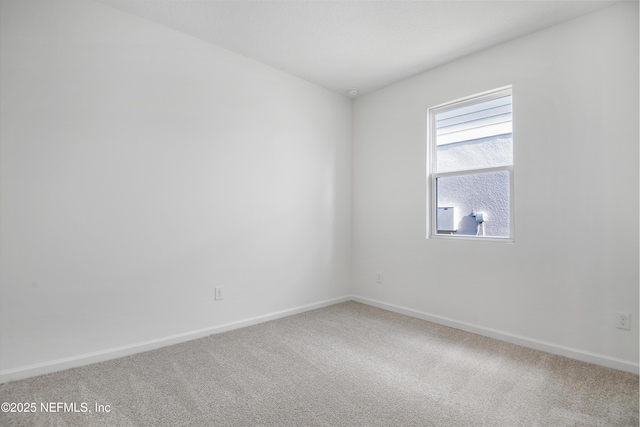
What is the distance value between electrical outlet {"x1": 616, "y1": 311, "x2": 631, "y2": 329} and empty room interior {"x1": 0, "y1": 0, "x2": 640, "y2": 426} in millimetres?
11

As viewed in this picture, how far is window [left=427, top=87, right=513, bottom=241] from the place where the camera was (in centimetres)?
291

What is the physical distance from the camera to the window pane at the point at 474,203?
9.56 ft

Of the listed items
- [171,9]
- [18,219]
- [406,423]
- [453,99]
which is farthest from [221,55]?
[406,423]

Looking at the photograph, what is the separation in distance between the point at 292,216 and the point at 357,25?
1930 millimetres

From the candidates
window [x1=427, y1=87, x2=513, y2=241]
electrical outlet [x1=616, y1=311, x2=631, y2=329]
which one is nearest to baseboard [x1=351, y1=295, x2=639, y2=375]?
electrical outlet [x1=616, y1=311, x2=631, y2=329]

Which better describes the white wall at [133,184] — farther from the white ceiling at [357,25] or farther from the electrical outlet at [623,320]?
the electrical outlet at [623,320]

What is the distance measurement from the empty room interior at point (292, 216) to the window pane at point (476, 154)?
0.02 m

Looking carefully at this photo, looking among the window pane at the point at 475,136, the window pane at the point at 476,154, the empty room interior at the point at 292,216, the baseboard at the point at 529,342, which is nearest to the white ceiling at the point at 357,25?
the empty room interior at the point at 292,216

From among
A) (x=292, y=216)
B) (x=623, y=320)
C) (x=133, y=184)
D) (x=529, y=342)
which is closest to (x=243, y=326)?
(x=292, y=216)

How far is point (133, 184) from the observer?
2502 mm

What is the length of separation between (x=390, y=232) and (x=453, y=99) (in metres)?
1.55

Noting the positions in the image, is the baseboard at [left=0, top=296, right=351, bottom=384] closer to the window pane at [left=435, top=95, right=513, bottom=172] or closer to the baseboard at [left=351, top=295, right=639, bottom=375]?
the baseboard at [left=351, top=295, right=639, bottom=375]

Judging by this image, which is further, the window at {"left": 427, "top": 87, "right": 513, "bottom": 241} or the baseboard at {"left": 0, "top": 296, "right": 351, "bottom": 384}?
the window at {"left": 427, "top": 87, "right": 513, "bottom": 241}

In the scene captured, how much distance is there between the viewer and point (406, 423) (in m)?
1.65
